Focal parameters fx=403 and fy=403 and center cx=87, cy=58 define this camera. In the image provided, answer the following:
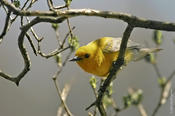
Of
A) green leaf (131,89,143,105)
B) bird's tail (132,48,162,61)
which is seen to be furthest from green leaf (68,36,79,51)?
bird's tail (132,48,162,61)

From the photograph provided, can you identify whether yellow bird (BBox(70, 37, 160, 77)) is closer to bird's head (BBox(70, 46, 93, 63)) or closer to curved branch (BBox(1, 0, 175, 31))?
bird's head (BBox(70, 46, 93, 63))

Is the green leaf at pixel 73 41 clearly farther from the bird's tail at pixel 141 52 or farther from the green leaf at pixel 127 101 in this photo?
the bird's tail at pixel 141 52

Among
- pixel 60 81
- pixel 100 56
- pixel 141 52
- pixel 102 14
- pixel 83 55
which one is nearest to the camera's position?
pixel 102 14

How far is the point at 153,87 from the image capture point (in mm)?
6824

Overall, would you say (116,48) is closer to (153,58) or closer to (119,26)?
(153,58)

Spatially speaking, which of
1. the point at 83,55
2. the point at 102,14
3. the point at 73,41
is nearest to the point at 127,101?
the point at 83,55

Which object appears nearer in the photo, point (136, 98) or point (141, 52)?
point (136, 98)

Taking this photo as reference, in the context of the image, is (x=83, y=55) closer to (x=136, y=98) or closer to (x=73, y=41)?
(x=136, y=98)

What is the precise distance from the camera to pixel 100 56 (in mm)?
3539

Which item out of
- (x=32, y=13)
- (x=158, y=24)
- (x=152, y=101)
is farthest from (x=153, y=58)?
(x=152, y=101)

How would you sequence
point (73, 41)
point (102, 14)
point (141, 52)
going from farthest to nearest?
point (141, 52) → point (73, 41) → point (102, 14)

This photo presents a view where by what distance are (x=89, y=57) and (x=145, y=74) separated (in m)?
4.45

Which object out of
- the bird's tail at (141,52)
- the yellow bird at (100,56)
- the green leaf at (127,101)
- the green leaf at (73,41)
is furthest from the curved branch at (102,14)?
the bird's tail at (141,52)

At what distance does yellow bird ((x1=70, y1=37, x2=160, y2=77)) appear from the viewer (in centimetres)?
339
